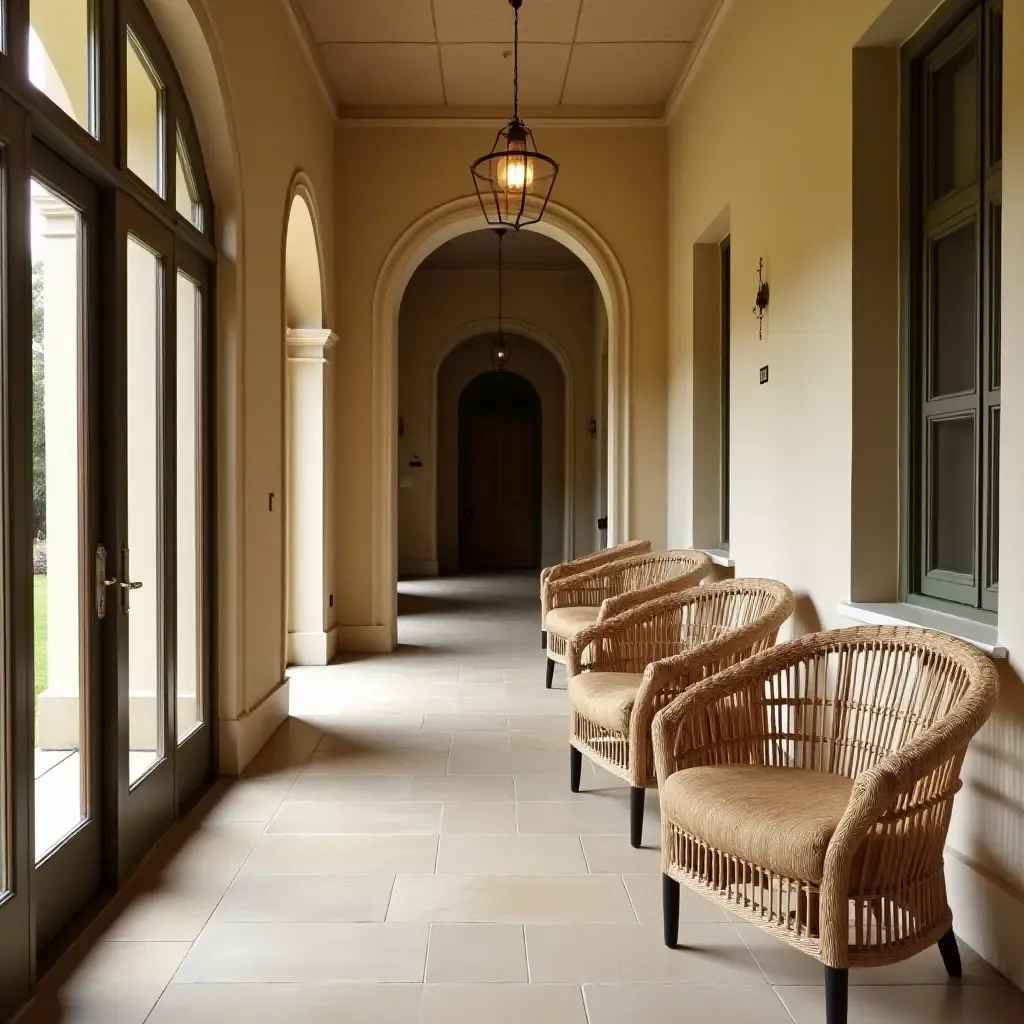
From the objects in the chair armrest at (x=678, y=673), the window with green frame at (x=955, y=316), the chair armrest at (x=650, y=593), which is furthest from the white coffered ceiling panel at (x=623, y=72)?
the chair armrest at (x=678, y=673)

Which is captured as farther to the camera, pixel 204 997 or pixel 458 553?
pixel 458 553

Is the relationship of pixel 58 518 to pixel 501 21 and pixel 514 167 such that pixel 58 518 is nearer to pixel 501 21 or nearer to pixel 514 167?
pixel 514 167

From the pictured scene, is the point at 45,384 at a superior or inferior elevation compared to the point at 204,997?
superior

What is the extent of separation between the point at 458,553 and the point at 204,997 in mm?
12118

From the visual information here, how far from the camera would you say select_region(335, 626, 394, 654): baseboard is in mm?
7285

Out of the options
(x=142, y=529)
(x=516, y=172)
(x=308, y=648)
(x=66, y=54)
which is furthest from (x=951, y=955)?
(x=308, y=648)

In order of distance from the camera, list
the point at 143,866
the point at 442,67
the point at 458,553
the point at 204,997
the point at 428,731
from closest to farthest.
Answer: the point at 204,997 < the point at 143,866 < the point at 428,731 < the point at 442,67 < the point at 458,553

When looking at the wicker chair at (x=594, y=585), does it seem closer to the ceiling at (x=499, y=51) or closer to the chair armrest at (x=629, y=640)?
the chair armrest at (x=629, y=640)

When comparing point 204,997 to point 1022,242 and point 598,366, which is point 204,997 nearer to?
point 1022,242

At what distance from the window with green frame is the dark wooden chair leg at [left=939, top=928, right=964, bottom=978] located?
2.99 ft

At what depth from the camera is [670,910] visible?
8.95 feet

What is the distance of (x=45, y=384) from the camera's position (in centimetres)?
277

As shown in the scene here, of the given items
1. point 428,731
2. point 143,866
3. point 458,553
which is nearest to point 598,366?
point 458,553

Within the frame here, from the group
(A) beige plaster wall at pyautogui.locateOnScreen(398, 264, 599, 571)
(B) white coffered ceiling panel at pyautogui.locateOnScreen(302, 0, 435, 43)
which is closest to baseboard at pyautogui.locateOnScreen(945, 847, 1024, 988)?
(B) white coffered ceiling panel at pyautogui.locateOnScreen(302, 0, 435, 43)
